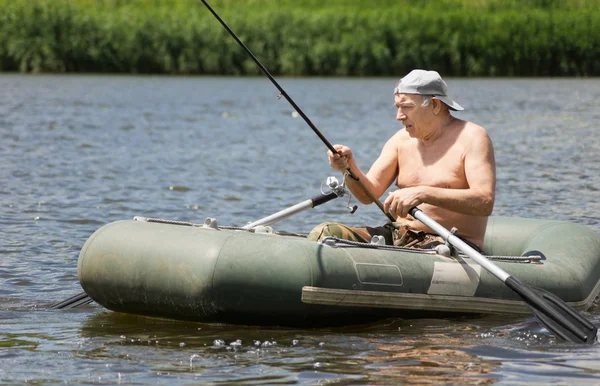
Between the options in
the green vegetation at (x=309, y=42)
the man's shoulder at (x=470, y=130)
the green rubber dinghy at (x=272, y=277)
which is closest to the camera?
the green rubber dinghy at (x=272, y=277)

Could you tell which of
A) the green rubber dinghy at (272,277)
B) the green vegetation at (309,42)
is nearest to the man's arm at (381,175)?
the green rubber dinghy at (272,277)

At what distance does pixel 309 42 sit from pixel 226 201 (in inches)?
929

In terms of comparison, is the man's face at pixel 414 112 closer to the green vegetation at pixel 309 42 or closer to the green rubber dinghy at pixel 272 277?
the green rubber dinghy at pixel 272 277

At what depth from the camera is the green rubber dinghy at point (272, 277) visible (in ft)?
17.5

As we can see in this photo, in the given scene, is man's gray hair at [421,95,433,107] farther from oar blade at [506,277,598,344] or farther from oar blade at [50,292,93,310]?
oar blade at [50,292,93,310]

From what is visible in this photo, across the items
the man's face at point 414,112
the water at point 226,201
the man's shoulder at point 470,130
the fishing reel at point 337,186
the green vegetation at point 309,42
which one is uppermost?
the green vegetation at point 309,42

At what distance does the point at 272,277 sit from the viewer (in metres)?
5.35

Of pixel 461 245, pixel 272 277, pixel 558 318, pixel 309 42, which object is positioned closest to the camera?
pixel 272 277

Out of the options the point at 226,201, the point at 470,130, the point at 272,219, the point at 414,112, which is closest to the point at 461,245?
the point at 470,130

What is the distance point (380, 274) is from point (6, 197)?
590cm

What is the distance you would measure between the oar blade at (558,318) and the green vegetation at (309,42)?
2831 centimetres

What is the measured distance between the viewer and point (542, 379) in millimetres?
4875

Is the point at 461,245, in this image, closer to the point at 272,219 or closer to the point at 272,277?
the point at 272,277

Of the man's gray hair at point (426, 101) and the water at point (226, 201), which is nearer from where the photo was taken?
the water at point (226, 201)
